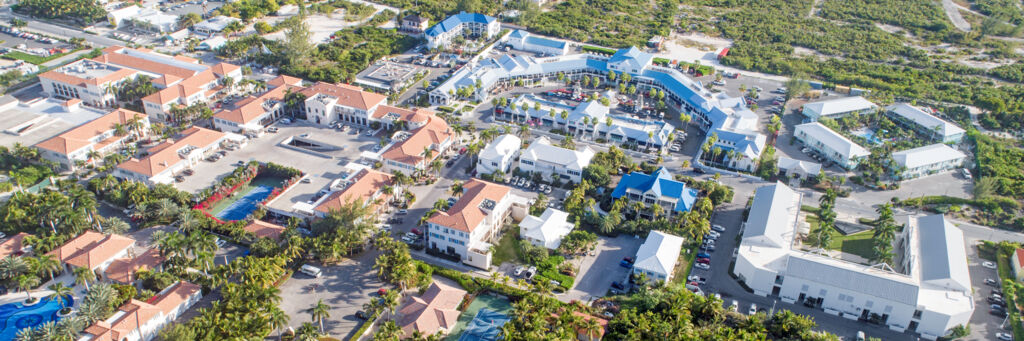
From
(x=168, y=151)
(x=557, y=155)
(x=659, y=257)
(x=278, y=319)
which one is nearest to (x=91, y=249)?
(x=168, y=151)

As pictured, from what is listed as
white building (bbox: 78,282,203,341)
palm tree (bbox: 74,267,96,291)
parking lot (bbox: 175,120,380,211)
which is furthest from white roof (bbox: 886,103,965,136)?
palm tree (bbox: 74,267,96,291)

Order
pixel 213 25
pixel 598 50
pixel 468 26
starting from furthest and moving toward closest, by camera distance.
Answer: pixel 468 26
pixel 598 50
pixel 213 25

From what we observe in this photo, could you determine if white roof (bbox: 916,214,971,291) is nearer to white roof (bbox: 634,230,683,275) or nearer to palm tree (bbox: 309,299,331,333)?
white roof (bbox: 634,230,683,275)

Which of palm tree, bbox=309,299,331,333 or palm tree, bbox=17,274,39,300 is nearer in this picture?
palm tree, bbox=309,299,331,333

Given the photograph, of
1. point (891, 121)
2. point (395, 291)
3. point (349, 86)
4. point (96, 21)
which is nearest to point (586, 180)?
point (395, 291)

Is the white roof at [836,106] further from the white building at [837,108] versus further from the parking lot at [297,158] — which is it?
the parking lot at [297,158]

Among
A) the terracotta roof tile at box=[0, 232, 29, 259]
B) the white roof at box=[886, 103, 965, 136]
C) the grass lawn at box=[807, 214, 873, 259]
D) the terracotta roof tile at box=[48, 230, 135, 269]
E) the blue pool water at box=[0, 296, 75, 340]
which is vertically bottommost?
the blue pool water at box=[0, 296, 75, 340]

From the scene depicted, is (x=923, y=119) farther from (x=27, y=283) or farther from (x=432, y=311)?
(x=27, y=283)
